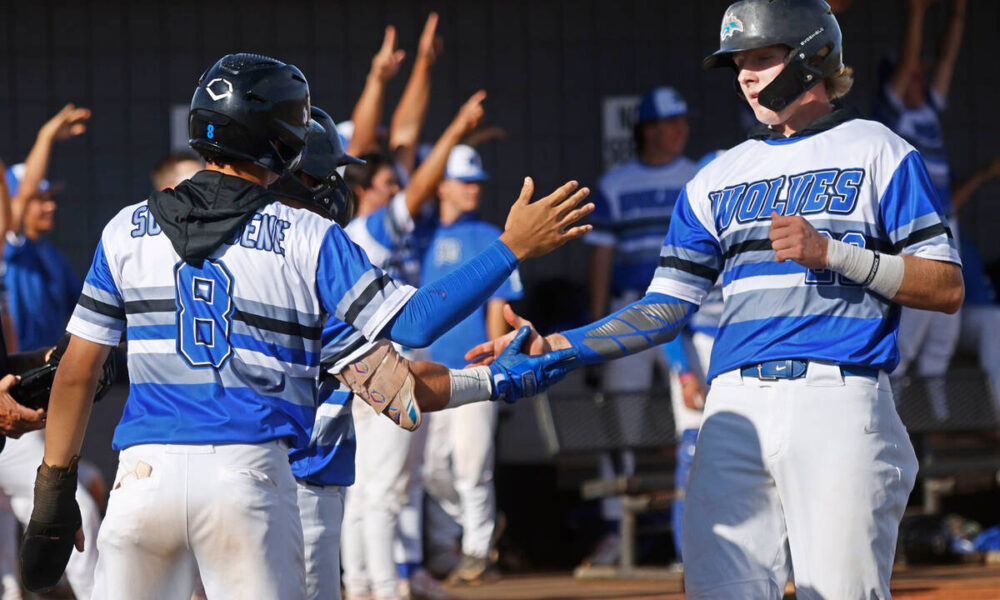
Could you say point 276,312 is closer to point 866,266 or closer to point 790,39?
point 866,266

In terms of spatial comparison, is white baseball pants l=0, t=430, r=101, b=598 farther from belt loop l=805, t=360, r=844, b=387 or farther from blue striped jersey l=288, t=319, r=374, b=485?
belt loop l=805, t=360, r=844, b=387

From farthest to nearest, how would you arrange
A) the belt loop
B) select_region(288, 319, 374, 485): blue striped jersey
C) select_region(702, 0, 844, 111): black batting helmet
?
select_region(288, 319, 374, 485): blue striped jersey
select_region(702, 0, 844, 111): black batting helmet
the belt loop

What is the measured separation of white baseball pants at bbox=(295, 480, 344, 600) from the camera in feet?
15.1

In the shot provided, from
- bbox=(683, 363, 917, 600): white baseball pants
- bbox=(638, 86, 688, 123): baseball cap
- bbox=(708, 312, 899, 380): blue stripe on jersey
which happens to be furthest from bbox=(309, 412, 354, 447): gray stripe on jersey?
bbox=(638, 86, 688, 123): baseball cap

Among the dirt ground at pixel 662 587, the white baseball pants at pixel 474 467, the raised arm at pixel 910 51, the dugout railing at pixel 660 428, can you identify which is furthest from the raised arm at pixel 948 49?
the white baseball pants at pixel 474 467

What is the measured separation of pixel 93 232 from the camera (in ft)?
34.3

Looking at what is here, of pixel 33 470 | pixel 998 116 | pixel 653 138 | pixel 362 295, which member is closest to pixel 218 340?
pixel 362 295

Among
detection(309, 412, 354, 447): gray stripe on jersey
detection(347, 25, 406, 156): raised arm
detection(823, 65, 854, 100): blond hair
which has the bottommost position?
detection(309, 412, 354, 447): gray stripe on jersey

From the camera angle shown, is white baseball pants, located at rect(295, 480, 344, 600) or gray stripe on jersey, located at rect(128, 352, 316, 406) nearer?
gray stripe on jersey, located at rect(128, 352, 316, 406)

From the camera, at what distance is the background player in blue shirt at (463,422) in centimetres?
799

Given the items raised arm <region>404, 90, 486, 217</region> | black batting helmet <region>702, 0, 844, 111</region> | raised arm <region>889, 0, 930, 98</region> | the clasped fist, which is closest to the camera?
the clasped fist

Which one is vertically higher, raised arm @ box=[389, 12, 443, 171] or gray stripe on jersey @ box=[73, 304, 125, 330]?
raised arm @ box=[389, 12, 443, 171]

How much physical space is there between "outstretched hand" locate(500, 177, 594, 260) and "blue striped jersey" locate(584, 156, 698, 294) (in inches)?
186

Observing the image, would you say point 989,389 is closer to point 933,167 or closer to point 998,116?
point 933,167
